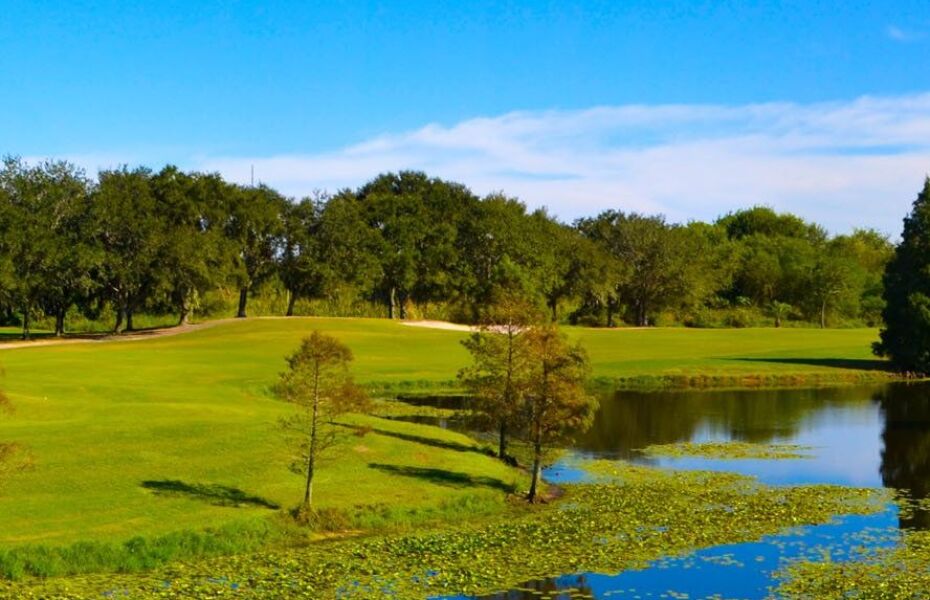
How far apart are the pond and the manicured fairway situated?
8716 millimetres

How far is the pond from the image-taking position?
3064 centimetres

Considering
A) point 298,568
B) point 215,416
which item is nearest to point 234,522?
point 298,568

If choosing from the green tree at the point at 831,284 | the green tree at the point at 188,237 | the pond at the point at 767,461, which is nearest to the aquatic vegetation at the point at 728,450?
the pond at the point at 767,461

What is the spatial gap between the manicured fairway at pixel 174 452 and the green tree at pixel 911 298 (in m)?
45.7

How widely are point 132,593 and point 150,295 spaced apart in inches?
3703

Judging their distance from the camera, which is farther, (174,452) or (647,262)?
(647,262)

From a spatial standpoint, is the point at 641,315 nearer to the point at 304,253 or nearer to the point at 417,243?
the point at 417,243

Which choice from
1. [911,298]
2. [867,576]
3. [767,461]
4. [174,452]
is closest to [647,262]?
[911,298]

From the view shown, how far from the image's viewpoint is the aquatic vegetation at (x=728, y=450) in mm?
55062

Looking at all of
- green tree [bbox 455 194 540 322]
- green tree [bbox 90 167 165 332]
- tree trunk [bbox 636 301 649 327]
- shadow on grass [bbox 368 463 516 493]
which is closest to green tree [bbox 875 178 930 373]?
green tree [bbox 455 194 540 322]

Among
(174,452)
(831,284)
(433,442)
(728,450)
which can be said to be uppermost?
(831,284)

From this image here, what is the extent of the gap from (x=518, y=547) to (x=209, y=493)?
492 inches

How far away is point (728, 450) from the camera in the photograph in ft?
186

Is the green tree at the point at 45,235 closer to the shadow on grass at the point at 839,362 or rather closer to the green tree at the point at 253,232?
the green tree at the point at 253,232
